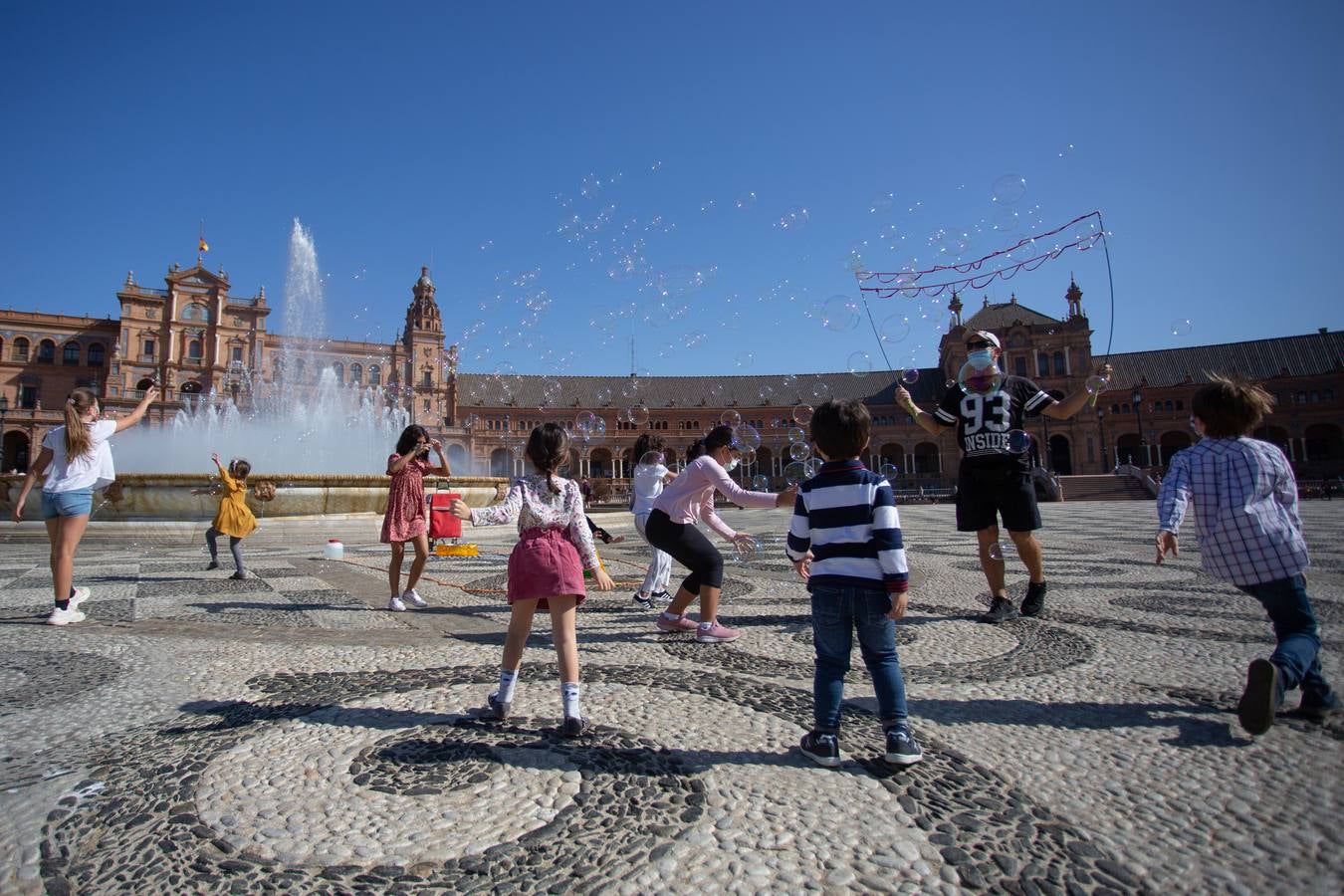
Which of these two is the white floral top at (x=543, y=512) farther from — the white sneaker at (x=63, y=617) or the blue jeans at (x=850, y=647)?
the white sneaker at (x=63, y=617)

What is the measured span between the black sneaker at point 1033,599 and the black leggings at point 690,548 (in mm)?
2203

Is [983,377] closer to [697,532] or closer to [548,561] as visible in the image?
[697,532]

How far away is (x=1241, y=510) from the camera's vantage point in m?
2.81

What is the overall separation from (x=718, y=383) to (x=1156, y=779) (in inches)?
3010

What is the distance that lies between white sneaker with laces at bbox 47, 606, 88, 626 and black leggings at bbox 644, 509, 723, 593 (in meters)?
4.16

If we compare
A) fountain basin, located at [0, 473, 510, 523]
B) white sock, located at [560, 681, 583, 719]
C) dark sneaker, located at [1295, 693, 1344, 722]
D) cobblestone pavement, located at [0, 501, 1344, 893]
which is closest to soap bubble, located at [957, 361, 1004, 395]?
cobblestone pavement, located at [0, 501, 1344, 893]

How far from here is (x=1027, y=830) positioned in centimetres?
192

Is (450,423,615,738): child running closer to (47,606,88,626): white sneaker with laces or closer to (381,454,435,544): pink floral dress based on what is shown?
(381,454,435,544): pink floral dress

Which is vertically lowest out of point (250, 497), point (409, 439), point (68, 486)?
point (250, 497)

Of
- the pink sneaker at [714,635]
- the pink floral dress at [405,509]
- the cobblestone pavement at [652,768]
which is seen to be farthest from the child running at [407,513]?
the pink sneaker at [714,635]

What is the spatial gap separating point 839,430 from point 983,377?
2644mm

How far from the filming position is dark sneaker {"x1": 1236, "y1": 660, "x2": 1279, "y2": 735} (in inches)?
95.1

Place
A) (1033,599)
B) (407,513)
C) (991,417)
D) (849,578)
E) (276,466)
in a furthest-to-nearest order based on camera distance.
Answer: (276,466)
(407,513)
(991,417)
(1033,599)
(849,578)

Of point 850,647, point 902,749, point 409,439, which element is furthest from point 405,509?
point 902,749
